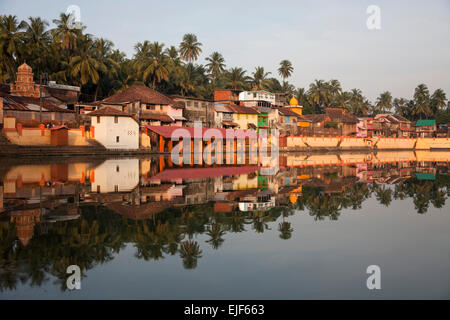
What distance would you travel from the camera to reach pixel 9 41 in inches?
2014

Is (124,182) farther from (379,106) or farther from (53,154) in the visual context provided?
(379,106)

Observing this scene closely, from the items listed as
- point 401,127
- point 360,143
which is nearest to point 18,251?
point 360,143

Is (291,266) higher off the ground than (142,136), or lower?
lower

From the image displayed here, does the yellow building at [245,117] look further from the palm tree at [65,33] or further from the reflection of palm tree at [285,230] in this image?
the reflection of palm tree at [285,230]

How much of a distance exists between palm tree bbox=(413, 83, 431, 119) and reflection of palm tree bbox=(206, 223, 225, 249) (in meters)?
117

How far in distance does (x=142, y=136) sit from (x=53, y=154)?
11737mm

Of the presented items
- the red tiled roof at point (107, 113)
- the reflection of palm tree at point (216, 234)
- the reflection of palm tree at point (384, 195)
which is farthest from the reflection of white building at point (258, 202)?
the red tiled roof at point (107, 113)

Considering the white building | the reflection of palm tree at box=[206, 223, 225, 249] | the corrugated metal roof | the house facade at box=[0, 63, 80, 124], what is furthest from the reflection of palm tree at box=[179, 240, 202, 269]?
the corrugated metal roof

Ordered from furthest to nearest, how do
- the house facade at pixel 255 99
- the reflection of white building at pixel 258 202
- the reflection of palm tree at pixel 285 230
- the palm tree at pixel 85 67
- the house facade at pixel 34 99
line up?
the house facade at pixel 255 99 → the palm tree at pixel 85 67 → the house facade at pixel 34 99 → the reflection of white building at pixel 258 202 → the reflection of palm tree at pixel 285 230

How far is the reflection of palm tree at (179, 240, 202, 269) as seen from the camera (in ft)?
25.7

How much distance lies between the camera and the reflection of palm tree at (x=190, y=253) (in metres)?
7.82

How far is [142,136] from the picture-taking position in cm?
4878

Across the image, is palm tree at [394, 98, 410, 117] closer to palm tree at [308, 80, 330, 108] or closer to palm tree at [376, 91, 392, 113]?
palm tree at [376, 91, 392, 113]

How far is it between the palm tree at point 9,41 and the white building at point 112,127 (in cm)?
1549
